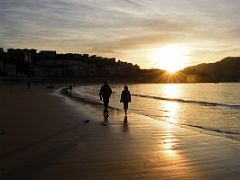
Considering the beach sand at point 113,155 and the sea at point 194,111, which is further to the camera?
the sea at point 194,111

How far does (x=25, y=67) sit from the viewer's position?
594 feet

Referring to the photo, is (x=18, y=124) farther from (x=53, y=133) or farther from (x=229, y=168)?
(x=229, y=168)

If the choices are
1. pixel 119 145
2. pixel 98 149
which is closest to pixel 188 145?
pixel 119 145

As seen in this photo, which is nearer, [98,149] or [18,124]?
[98,149]

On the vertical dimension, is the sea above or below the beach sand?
below

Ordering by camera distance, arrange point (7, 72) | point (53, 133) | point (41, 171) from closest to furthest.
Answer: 1. point (41, 171)
2. point (53, 133)
3. point (7, 72)

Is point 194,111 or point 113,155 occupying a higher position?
point 113,155

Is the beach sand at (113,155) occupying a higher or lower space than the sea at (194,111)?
higher

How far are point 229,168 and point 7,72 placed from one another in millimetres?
160436

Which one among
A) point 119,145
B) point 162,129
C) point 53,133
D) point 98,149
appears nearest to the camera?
point 98,149

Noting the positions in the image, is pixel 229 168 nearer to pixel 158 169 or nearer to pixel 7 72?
pixel 158 169

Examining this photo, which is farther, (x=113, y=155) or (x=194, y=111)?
(x=194, y=111)

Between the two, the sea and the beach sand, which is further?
the sea

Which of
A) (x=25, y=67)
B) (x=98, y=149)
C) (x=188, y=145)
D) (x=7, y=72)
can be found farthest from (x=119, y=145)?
(x=25, y=67)
